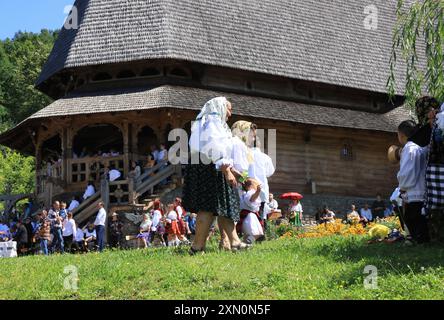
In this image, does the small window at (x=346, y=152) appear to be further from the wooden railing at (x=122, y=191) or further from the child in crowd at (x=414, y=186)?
the child in crowd at (x=414, y=186)

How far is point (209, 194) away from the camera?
10.5m

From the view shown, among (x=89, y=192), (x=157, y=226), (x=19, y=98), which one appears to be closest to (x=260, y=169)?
(x=157, y=226)

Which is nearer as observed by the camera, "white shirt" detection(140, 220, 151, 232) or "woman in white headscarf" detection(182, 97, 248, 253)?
"woman in white headscarf" detection(182, 97, 248, 253)

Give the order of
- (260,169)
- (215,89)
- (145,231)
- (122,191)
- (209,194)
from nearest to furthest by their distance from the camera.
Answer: (209,194)
(260,169)
(145,231)
(122,191)
(215,89)

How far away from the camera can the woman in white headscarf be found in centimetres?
1037

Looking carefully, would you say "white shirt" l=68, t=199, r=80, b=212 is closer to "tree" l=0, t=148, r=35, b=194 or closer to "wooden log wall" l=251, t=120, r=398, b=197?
"wooden log wall" l=251, t=120, r=398, b=197

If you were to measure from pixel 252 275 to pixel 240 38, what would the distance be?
20.7m

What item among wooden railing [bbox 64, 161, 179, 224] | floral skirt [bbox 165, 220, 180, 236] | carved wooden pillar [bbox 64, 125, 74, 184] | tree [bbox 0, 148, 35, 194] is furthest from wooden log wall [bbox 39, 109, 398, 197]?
tree [bbox 0, 148, 35, 194]

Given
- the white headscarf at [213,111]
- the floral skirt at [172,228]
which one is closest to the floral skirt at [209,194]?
the white headscarf at [213,111]

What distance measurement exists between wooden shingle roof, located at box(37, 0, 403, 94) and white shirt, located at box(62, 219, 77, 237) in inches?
290

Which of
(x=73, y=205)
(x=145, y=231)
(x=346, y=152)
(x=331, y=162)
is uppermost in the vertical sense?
(x=346, y=152)

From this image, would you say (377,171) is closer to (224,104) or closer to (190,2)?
(190,2)

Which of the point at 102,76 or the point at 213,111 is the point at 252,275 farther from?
the point at 102,76

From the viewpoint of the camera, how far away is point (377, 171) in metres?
30.2
